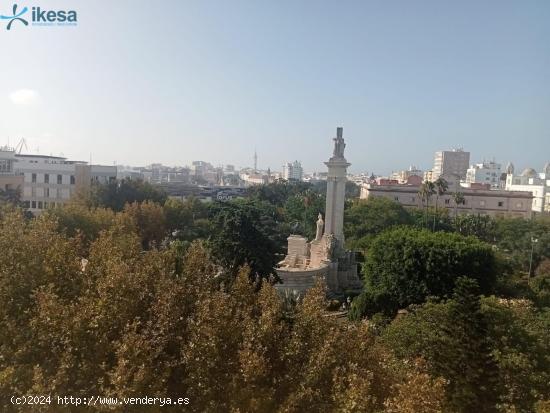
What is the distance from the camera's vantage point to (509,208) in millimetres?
71438

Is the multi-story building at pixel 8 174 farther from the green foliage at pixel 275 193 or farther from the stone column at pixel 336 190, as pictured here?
the green foliage at pixel 275 193

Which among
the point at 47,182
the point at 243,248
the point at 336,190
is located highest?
the point at 336,190

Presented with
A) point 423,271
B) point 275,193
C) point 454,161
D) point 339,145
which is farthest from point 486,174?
point 423,271

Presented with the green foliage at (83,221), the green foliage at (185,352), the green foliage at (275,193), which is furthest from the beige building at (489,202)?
the green foliage at (185,352)

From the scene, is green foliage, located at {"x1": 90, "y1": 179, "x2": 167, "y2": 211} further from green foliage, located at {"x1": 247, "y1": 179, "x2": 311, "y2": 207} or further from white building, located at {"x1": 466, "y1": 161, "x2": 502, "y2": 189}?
white building, located at {"x1": 466, "y1": 161, "x2": 502, "y2": 189}

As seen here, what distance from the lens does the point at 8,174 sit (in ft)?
148

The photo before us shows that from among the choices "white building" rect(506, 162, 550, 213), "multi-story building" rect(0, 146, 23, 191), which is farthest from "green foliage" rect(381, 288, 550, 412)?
"white building" rect(506, 162, 550, 213)

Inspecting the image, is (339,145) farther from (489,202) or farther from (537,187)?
(537,187)

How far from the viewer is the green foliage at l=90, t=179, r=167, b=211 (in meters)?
44.0

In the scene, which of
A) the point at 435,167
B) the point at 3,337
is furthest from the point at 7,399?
the point at 435,167

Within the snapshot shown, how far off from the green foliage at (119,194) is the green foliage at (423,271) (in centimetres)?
2677

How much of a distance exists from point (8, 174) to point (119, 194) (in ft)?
34.8

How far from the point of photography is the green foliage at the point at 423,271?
74.5 feet

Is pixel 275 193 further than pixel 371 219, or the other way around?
pixel 275 193
